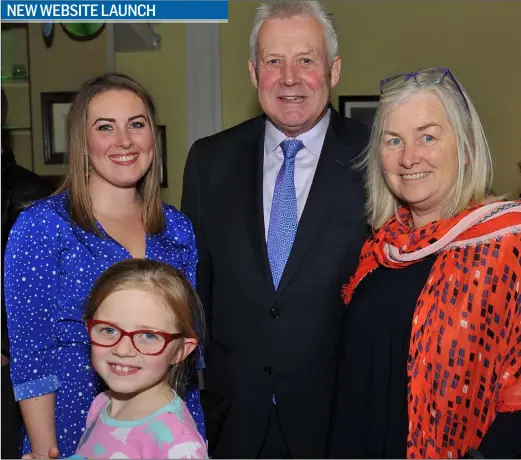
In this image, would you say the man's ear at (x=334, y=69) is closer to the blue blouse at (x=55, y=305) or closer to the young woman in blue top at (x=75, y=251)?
the young woman in blue top at (x=75, y=251)

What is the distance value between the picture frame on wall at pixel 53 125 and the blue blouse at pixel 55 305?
8.70 ft

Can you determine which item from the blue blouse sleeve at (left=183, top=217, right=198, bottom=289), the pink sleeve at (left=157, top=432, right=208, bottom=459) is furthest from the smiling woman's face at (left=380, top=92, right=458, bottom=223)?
the pink sleeve at (left=157, top=432, right=208, bottom=459)

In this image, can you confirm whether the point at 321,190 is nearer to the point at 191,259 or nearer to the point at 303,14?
the point at 191,259

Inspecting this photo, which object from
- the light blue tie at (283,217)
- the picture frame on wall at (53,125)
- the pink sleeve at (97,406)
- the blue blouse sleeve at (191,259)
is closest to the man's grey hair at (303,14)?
the light blue tie at (283,217)

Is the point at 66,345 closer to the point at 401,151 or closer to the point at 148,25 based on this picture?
the point at 401,151

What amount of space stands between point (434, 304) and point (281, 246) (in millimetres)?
685

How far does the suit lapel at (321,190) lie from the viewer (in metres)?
2.54

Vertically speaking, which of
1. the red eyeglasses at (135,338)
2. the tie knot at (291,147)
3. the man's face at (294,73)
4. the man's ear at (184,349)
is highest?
the man's face at (294,73)

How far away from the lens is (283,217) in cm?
261

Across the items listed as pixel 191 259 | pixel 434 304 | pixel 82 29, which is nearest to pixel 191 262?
pixel 191 259

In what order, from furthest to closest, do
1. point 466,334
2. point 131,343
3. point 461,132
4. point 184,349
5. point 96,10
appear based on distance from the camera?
point 96,10, point 461,132, point 466,334, point 184,349, point 131,343

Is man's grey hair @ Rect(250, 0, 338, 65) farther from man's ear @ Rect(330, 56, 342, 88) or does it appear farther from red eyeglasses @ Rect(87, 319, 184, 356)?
red eyeglasses @ Rect(87, 319, 184, 356)

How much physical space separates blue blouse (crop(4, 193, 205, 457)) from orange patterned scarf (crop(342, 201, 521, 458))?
2.88 feet

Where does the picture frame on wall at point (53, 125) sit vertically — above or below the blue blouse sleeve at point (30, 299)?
above
